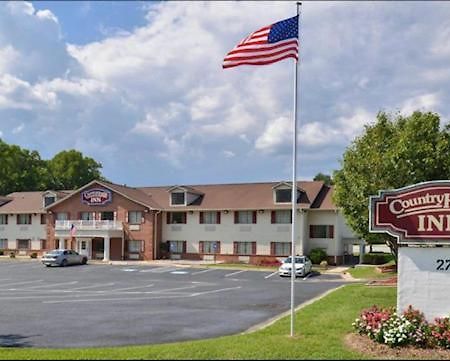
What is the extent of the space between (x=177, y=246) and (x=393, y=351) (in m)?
43.4

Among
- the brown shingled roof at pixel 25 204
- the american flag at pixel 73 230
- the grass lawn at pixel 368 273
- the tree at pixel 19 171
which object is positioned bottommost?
the grass lawn at pixel 368 273

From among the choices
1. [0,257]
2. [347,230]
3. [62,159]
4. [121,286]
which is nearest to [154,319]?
[121,286]

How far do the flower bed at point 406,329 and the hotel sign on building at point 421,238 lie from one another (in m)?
0.44

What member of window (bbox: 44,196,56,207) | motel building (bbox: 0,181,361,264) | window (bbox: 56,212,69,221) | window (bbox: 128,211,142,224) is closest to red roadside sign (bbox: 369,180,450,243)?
motel building (bbox: 0,181,361,264)

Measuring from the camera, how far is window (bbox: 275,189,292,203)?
49969 mm

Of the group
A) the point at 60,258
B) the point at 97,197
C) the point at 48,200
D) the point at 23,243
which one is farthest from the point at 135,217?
the point at 23,243

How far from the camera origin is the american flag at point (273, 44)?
14109 mm

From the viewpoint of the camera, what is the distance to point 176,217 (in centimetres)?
5503

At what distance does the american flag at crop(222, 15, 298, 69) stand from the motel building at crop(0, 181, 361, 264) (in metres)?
35.4

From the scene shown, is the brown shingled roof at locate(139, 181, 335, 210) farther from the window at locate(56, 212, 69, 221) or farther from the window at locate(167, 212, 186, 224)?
the window at locate(56, 212, 69, 221)

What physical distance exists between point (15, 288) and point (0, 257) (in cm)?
3270

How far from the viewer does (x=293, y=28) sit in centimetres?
1420

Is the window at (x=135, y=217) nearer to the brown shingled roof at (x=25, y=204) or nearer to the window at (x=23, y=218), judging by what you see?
the brown shingled roof at (x=25, y=204)

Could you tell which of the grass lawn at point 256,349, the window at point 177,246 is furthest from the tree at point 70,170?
the grass lawn at point 256,349
